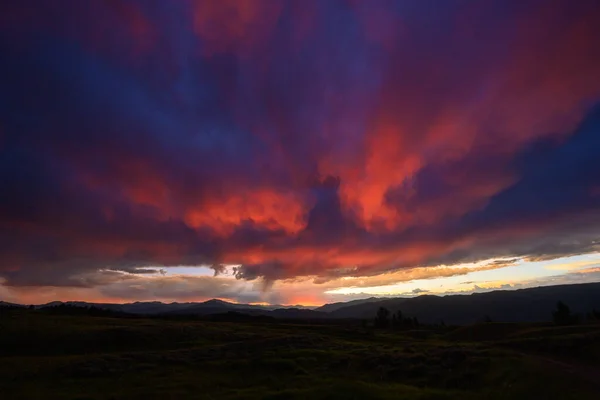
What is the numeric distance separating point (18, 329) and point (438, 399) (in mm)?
86736

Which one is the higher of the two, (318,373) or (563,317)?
(563,317)

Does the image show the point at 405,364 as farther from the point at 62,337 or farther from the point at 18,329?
the point at 18,329

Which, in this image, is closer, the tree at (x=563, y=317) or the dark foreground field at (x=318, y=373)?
the dark foreground field at (x=318, y=373)

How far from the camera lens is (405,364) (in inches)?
1849

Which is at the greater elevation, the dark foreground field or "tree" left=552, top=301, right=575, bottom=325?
"tree" left=552, top=301, right=575, bottom=325

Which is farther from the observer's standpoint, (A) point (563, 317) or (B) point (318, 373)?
(A) point (563, 317)

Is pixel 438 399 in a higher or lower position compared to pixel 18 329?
lower

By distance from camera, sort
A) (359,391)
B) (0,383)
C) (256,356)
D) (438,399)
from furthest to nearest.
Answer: (256,356) < (0,383) < (359,391) < (438,399)

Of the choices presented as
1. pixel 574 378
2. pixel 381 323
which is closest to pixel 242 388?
pixel 574 378

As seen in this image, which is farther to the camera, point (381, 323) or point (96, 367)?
point (381, 323)

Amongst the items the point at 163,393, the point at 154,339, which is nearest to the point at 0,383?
A: the point at 163,393

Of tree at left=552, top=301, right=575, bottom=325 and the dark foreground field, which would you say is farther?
tree at left=552, top=301, right=575, bottom=325

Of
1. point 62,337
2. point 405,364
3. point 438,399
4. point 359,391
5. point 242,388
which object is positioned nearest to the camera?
point 438,399

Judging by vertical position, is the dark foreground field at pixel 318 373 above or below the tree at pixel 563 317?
below
